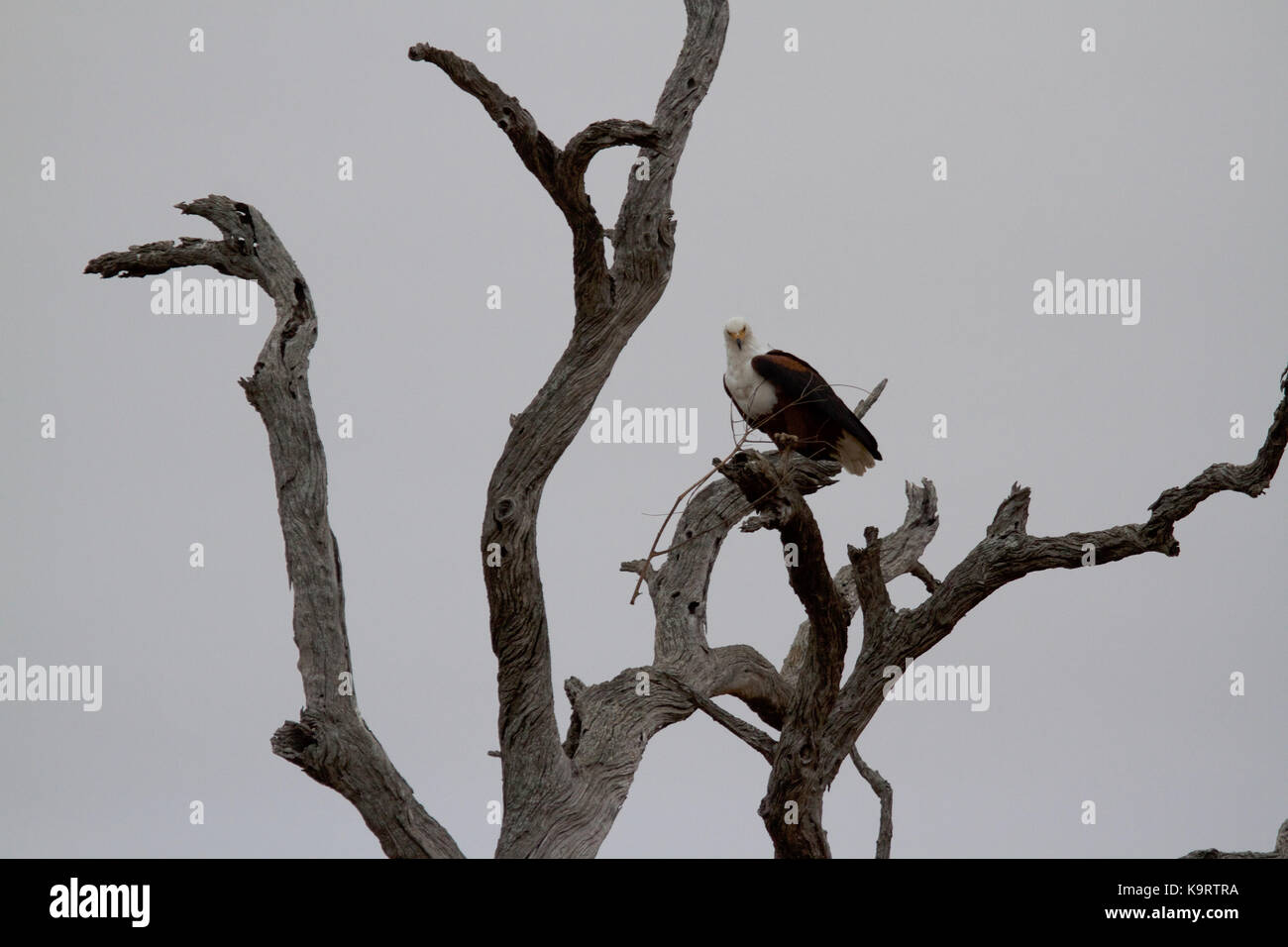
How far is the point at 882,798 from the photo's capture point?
20.9ft

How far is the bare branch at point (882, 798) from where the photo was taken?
634 centimetres

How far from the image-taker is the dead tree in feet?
17.1

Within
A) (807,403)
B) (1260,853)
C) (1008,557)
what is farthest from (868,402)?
(1260,853)

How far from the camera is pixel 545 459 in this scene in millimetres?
5621

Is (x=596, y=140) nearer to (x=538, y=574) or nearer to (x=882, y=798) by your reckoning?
(x=538, y=574)

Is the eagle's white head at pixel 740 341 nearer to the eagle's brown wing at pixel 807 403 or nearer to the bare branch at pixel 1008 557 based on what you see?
the eagle's brown wing at pixel 807 403

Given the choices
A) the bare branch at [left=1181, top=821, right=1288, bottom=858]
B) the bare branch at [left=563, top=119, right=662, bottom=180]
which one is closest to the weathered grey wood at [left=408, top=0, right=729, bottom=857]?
the bare branch at [left=563, top=119, right=662, bottom=180]

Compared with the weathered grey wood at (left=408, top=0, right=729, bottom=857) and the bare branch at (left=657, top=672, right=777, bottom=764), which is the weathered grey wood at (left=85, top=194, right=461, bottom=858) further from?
the bare branch at (left=657, top=672, right=777, bottom=764)

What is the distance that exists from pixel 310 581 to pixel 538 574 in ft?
2.67

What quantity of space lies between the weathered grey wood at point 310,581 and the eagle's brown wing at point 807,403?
6.08 ft
